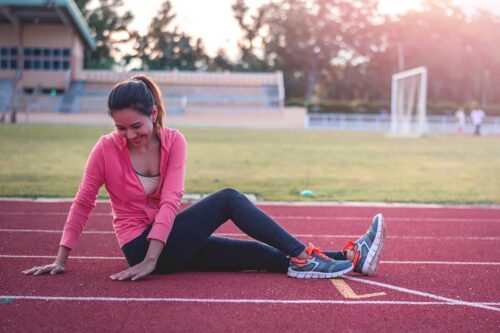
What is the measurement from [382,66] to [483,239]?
63.6 meters

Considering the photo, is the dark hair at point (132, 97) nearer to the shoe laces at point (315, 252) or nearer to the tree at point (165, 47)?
the shoe laces at point (315, 252)

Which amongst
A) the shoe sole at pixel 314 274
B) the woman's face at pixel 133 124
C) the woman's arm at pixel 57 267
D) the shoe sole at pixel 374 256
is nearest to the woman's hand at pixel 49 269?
the woman's arm at pixel 57 267

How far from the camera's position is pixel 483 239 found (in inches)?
278

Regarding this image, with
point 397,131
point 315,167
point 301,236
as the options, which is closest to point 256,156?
point 315,167

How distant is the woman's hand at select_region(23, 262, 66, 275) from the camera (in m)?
4.84

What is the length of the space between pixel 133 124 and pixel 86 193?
0.60m

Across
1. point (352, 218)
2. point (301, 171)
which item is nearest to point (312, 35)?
point (301, 171)

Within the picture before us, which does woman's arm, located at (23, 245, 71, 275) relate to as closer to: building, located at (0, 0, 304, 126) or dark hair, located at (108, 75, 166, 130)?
dark hair, located at (108, 75, 166, 130)

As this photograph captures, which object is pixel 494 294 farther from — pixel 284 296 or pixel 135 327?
pixel 135 327

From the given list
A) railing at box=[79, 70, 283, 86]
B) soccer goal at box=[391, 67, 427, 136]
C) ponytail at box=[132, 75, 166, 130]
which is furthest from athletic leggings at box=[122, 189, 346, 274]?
railing at box=[79, 70, 283, 86]

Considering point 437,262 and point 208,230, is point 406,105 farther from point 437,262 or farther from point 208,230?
point 208,230

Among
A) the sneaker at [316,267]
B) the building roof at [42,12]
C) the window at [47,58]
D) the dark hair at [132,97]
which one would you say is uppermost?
the building roof at [42,12]

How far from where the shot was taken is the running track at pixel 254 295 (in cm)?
383

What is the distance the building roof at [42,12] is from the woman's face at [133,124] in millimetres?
48990
